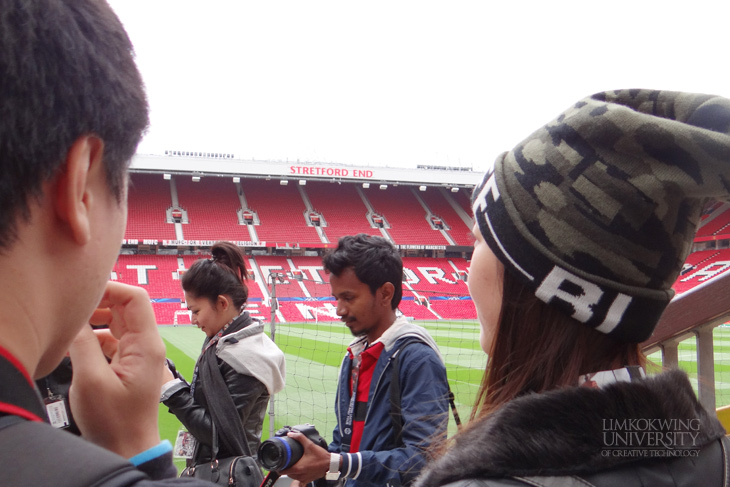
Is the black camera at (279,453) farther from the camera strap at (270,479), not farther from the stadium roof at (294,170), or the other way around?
the stadium roof at (294,170)

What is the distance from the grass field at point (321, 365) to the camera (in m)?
8.07

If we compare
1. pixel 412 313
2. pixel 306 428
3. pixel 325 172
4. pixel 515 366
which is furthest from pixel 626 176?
pixel 325 172

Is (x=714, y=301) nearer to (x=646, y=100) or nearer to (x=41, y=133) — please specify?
(x=646, y=100)

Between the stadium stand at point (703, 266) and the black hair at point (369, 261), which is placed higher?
the black hair at point (369, 261)

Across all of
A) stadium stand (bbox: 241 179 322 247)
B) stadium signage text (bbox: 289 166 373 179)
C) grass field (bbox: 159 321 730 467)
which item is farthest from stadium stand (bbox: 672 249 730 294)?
stadium stand (bbox: 241 179 322 247)

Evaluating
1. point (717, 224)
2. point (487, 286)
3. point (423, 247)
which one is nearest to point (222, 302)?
point (487, 286)

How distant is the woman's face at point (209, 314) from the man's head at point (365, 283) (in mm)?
663

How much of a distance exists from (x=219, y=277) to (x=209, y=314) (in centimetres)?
21

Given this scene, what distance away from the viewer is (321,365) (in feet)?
43.5

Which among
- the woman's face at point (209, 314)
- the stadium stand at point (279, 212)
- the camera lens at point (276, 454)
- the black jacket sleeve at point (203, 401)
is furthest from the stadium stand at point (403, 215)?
the camera lens at point (276, 454)

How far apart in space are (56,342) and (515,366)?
82cm

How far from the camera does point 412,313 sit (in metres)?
23.5

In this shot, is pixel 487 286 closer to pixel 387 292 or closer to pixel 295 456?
pixel 295 456

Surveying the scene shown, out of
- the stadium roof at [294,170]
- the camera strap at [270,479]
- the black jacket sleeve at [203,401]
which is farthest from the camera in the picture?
the stadium roof at [294,170]
